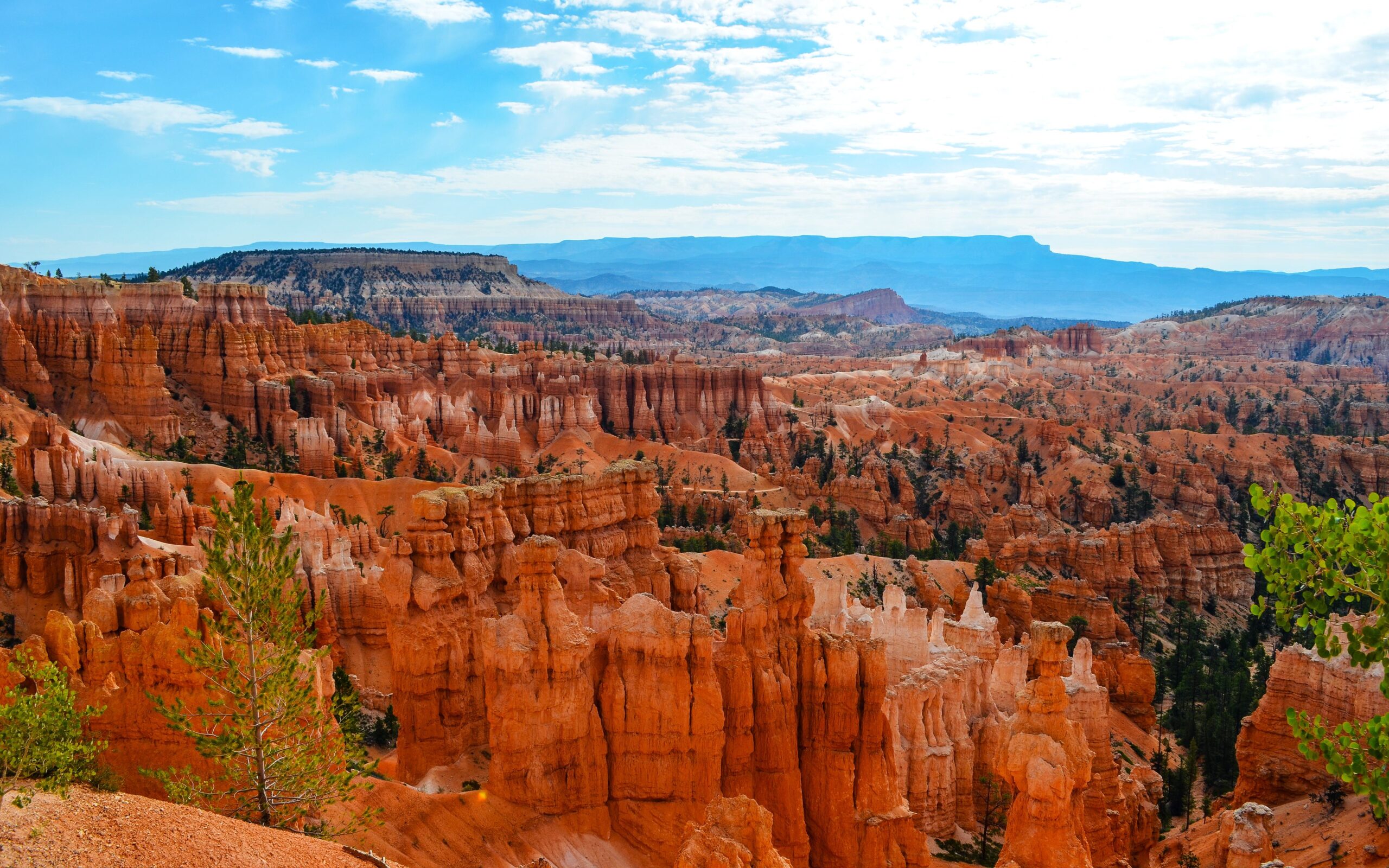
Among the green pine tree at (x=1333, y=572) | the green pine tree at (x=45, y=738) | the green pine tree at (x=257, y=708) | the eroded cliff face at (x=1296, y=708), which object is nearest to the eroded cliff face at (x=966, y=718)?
the eroded cliff face at (x=1296, y=708)

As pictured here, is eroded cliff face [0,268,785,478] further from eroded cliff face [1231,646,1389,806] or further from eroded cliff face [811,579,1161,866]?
eroded cliff face [1231,646,1389,806]

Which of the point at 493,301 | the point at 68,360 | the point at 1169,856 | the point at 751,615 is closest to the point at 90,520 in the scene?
the point at 751,615

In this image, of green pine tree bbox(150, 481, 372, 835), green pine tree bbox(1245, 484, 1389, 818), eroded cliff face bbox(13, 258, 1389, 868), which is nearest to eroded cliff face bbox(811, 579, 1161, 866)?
eroded cliff face bbox(13, 258, 1389, 868)

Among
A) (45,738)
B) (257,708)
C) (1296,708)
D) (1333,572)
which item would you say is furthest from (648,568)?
(1333,572)

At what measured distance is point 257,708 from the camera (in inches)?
563

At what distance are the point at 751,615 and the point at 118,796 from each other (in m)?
11.1

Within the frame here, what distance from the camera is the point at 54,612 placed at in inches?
677

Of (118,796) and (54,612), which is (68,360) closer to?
(54,612)

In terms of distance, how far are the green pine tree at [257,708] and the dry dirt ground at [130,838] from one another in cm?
243

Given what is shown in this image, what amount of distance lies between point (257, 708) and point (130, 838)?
159 inches

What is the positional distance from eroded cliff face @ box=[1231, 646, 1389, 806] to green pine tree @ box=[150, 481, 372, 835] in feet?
72.3

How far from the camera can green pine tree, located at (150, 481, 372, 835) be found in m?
13.9

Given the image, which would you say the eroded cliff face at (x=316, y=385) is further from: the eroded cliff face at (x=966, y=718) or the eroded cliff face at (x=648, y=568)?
the eroded cliff face at (x=966, y=718)

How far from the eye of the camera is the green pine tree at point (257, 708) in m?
13.9
